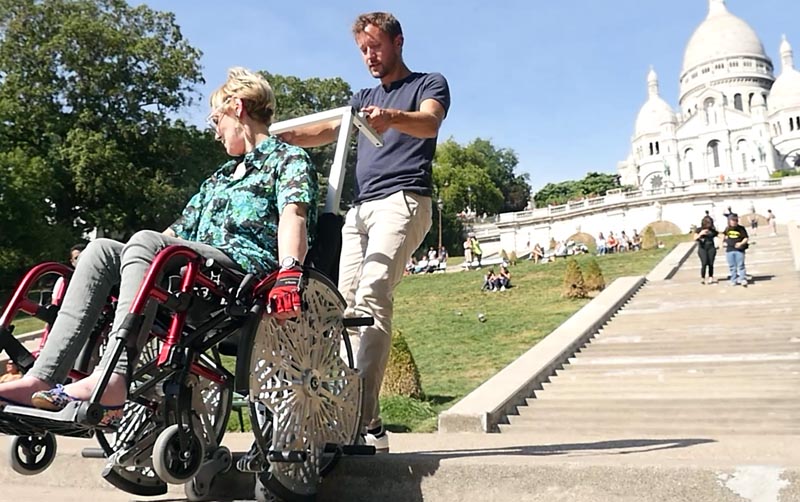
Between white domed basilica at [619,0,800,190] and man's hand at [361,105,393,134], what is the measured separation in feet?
251

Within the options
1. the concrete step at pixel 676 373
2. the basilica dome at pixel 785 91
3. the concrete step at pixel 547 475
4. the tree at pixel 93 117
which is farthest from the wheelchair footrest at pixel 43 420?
the basilica dome at pixel 785 91

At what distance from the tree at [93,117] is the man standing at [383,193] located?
85.3 ft

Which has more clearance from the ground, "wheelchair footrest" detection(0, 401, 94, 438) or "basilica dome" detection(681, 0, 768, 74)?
"basilica dome" detection(681, 0, 768, 74)

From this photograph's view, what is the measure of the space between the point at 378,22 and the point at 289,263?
150cm

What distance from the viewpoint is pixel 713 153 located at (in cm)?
8200

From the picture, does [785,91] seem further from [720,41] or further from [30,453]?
[30,453]

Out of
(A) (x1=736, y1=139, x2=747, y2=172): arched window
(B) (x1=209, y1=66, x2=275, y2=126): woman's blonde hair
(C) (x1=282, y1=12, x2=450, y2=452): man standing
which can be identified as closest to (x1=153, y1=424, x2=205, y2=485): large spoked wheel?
(C) (x1=282, y1=12, x2=450, y2=452): man standing

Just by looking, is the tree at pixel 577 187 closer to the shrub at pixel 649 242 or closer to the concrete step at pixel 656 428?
the shrub at pixel 649 242

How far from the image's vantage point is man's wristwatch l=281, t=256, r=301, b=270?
232 centimetres

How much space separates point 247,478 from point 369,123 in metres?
1.48

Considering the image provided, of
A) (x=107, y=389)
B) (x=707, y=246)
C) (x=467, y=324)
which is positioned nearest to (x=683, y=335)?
(x=467, y=324)

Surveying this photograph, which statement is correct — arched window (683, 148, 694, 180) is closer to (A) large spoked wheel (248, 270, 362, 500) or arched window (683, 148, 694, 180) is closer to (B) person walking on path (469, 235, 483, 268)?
(B) person walking on path (469, 235, 483, 268)

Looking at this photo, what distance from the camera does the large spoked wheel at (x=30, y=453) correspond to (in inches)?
99.5

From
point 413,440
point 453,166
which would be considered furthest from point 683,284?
point 453,166
